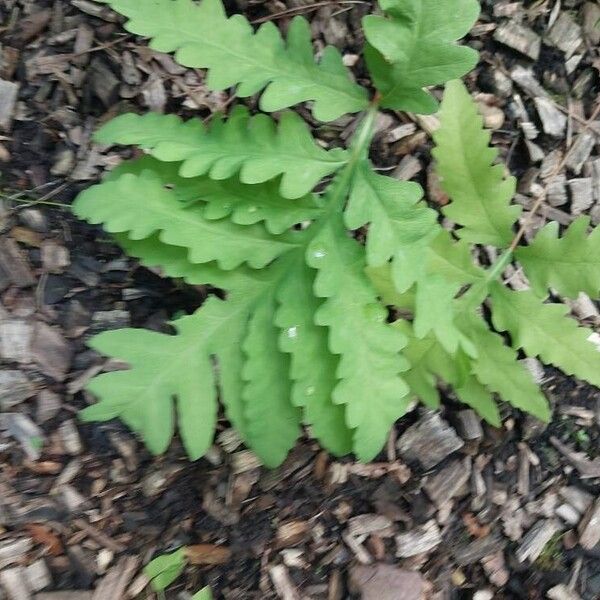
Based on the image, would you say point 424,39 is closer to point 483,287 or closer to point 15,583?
point 483,287

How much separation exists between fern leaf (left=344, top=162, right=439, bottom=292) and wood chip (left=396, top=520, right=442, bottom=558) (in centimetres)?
72

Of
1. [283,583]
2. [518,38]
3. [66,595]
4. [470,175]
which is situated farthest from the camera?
[518,38]

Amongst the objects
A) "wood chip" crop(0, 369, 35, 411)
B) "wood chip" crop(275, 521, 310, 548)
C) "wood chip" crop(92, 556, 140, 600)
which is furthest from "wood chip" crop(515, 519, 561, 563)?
"wood chip" crop(0, 369, 35, 411)

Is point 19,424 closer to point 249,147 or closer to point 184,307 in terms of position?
point 184,307

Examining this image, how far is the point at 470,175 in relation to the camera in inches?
75.2

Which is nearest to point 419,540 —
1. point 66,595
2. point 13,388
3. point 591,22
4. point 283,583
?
point 283,583

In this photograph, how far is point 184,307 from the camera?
1.92 meters

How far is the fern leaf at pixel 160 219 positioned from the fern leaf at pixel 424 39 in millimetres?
534

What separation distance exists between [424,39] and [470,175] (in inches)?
16.0

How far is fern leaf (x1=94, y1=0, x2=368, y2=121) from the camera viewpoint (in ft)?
5.31

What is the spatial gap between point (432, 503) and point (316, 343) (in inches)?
24.7

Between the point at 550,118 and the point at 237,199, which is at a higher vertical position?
the point at 550,118

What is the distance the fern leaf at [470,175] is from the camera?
73.3 inches

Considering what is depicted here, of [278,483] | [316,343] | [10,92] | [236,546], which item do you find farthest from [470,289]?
[10,92]
